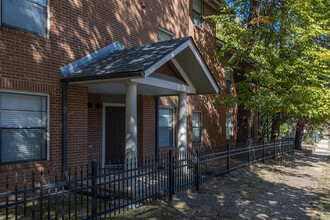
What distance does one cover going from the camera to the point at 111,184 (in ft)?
25.0

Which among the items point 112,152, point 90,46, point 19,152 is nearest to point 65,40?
point 90,46

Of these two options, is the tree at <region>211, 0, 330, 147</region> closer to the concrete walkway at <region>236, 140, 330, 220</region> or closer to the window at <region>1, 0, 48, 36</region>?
the concrete walkway at <region>236, 140, 330, 220</region>

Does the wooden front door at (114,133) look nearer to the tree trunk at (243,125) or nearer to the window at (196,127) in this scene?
the window at (196,127)

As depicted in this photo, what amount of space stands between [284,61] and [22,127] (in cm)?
1167

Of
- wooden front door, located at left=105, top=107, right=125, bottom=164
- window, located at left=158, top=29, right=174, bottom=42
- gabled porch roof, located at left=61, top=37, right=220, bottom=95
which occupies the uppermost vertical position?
window, located at left=158, top=29, right=174, bottom=42

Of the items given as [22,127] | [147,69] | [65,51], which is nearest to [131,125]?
[147,69]

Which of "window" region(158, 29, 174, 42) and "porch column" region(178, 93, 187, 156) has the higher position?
"window" region(158, 29, 174, 42)

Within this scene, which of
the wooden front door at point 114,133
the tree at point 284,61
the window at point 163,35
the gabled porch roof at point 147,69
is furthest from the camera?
the window at point 163,35

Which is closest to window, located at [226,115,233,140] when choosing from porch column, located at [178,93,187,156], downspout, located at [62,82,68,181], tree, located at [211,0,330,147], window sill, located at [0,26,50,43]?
tree, located at [211,0,330,147]

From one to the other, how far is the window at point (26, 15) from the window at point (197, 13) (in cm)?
946

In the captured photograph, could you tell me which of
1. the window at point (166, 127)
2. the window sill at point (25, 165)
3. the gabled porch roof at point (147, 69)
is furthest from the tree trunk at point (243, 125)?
the window sill at point (25, 165)

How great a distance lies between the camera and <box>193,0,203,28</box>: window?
15.1 m

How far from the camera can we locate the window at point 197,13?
1512 centimetres

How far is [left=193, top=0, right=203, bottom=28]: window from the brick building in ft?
13.0
